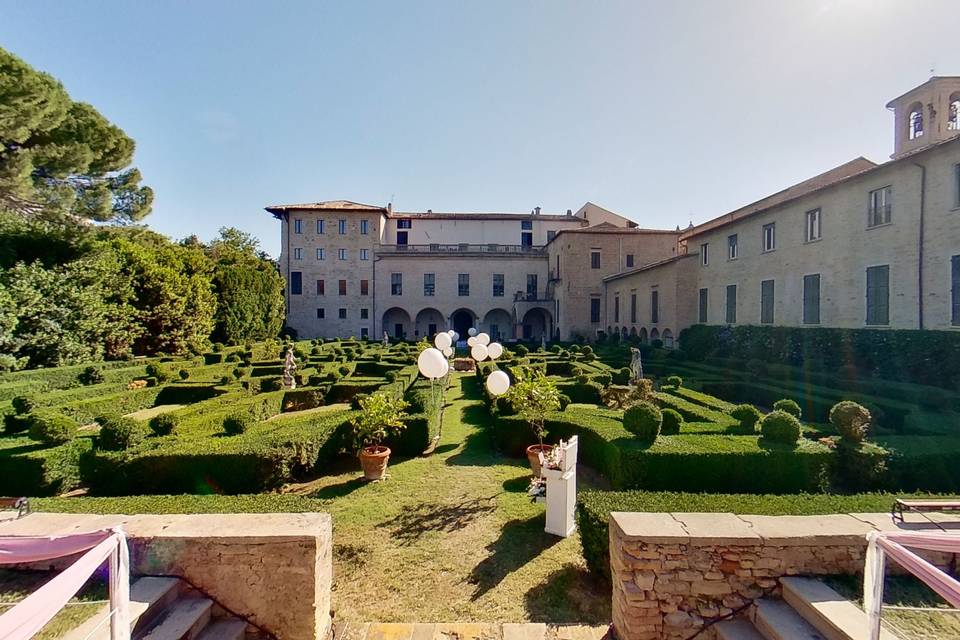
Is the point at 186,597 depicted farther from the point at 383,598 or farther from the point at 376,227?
the point at 376,227

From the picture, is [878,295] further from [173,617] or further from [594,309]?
[594,309]

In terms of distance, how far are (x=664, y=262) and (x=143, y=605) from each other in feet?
89.4

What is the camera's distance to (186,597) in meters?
3.26

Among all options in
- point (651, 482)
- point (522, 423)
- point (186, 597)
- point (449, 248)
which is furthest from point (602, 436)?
point (449, 248)

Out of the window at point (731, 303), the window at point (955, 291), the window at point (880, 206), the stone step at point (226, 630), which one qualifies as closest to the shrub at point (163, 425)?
the stone step at point (226, 630)

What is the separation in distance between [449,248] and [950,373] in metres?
32.7

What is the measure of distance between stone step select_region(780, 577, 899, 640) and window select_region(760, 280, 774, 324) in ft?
65.1

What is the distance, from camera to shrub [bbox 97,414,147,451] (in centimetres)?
594

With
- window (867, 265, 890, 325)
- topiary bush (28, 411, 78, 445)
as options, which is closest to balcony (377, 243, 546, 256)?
window (867, 265, 890, 325)

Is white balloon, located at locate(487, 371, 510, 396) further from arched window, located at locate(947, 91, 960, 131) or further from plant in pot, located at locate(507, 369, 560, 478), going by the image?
arched window, located at locate(947, 91, 960, 131)

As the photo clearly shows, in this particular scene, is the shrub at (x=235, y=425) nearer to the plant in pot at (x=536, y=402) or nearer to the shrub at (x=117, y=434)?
the shrub at (x=117, y=434)

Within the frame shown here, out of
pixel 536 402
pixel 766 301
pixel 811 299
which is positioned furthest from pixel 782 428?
pixel 766 301

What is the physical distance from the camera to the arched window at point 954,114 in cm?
1617

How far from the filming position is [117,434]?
19.5 ft
